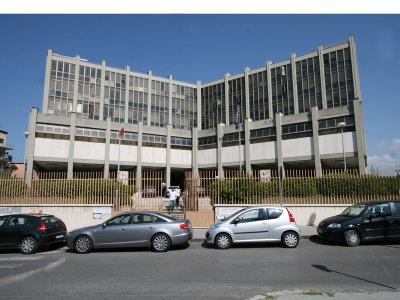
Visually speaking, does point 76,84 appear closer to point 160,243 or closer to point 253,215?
point 160,243

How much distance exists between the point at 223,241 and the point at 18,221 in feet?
24.8

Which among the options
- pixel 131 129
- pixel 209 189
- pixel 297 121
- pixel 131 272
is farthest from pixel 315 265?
pixel 131 129

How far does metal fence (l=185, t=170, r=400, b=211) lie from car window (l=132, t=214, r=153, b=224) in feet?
15.9

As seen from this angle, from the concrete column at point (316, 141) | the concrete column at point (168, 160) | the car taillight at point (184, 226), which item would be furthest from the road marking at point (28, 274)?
the concrete column at point (168, 160)

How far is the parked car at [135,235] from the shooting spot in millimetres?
9766

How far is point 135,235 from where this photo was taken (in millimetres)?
9789

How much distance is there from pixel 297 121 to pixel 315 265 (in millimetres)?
34593

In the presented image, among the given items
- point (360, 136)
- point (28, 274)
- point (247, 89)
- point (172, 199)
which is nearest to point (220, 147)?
point (247, 89)

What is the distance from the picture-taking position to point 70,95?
46.1 m

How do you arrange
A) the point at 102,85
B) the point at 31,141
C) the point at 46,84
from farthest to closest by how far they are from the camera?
the point at 102,85 < the point at 46,84 < the point at 31,141

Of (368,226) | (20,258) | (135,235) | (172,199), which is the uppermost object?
(172,199)

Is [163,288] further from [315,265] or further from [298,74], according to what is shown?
[298,74]

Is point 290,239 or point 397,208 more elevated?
point 397,208

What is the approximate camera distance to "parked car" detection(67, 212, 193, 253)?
977 cm
